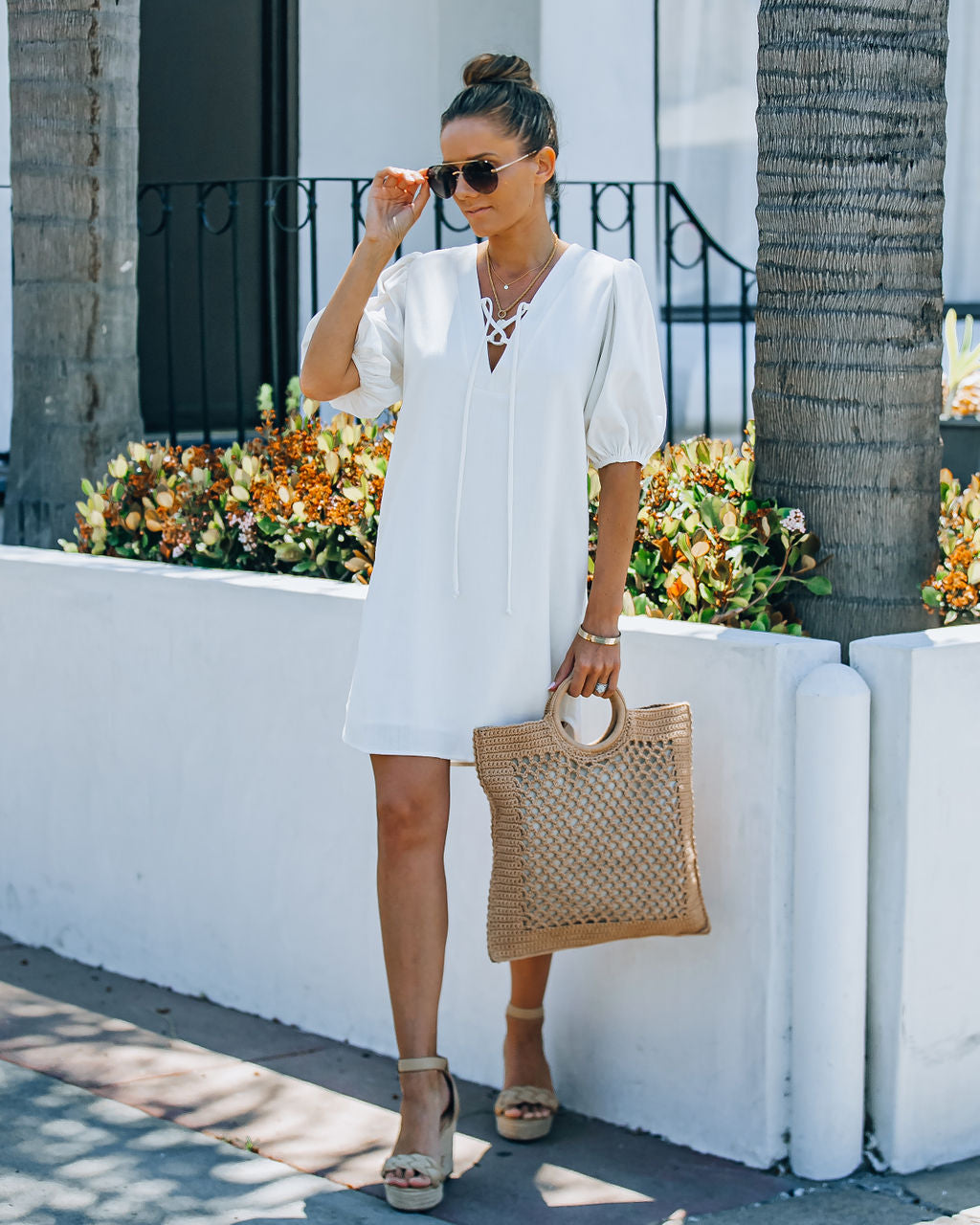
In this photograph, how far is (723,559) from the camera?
12.2ft

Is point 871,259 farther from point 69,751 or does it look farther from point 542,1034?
point 69,751

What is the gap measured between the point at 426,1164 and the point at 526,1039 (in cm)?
40

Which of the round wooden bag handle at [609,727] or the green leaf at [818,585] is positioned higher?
the green leaf at [818,585]

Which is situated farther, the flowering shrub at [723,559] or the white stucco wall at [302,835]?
the flowering shrub at [723,559]

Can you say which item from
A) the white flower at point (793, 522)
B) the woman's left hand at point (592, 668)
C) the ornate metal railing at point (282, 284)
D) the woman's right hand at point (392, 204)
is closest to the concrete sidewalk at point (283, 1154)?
the woman's left hand at point (592, 668)

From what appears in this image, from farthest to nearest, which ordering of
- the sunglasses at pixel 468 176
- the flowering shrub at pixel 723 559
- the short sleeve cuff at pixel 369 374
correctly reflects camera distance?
the flowering shrub at pixel 723 559 < the short sleeve cuff at pixel 369 374 < the sunglasses at pixel 468 176

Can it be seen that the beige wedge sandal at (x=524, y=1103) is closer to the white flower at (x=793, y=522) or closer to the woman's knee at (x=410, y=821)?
the woman's knee at (x=410, y=821)

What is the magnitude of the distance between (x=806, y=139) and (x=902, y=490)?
80 centimetres

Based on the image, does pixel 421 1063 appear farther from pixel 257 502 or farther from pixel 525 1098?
pixel 257 502

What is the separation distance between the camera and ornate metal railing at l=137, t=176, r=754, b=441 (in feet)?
27.5

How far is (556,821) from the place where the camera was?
10.5ft

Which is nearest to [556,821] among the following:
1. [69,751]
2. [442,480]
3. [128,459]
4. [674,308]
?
[442,480]

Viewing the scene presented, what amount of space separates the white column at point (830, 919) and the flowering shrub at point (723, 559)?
0.52 metres

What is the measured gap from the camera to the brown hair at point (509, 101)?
3.16 metres
